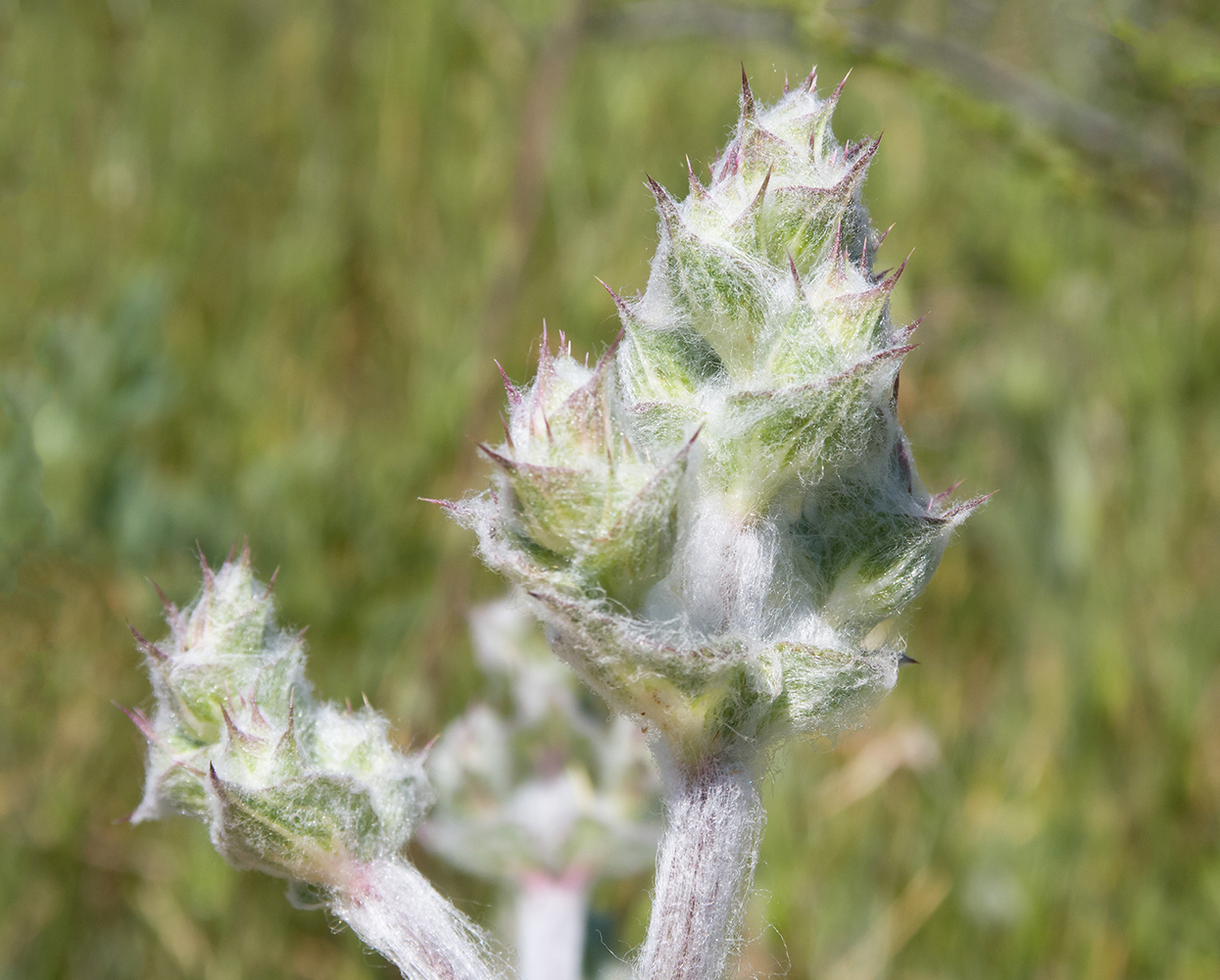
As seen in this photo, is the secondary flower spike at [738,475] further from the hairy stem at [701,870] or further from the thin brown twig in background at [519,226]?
the thin brown twig in background at [519,226]

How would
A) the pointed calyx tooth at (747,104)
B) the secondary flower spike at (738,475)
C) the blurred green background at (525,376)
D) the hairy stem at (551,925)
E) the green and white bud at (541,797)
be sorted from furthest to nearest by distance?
the blurred green background at (525,376), the green and white bud at (541,797), the hairy stem at (551,925), the pointed calyx tooth at (747,104), the secondary flower spike at (738,475)

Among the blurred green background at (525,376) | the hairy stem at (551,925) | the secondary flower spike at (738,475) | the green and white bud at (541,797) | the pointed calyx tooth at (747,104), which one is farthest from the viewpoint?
the blurred green background at (525,376)

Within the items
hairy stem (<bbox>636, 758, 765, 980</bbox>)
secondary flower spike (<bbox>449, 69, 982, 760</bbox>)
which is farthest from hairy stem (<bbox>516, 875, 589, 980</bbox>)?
secondary flower spike (<bbox>449, 69, 982, 760</bbox>)

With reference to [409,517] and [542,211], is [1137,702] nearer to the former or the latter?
[409,517]

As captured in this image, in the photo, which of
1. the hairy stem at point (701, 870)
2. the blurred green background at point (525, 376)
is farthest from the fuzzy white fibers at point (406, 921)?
the blurred green background at point (525, 376)

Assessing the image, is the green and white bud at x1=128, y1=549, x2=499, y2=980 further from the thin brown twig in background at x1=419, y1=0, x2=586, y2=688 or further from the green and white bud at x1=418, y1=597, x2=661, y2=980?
the thin brown twig in background at x1=419, y1=0, x2=586, y2=688

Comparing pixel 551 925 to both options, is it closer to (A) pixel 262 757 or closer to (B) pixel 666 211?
(A) pixel 262 757

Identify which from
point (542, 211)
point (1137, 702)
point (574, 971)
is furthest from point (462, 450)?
point (1137, 702)
